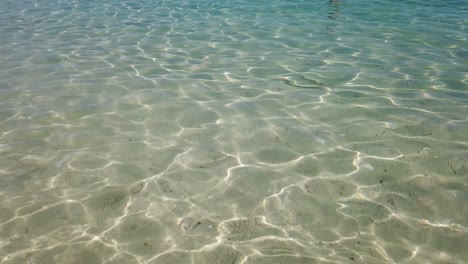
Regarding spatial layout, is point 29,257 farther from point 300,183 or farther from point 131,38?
point 131,38

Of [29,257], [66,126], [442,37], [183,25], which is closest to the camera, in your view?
[29,257]

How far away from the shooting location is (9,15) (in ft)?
39.1

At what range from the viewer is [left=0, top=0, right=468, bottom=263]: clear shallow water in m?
3.06

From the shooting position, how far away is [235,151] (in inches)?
169

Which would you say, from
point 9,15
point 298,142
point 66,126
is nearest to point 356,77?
point 298,142

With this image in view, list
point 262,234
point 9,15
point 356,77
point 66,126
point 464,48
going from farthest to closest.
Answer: point 9,15
point 464,48
point 356,77
point 66,126
point 262,234

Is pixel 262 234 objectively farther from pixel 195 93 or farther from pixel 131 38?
pixel 131 38

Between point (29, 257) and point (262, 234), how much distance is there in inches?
77.9

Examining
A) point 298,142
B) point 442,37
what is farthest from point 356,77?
point 442,37

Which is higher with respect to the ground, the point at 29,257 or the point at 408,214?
the point at 408,214

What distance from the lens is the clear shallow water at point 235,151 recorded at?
3.06 meters

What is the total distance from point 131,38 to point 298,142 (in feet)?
20.8

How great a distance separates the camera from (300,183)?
12.3ft

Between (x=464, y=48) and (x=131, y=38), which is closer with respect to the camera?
(x=464, y=48)
